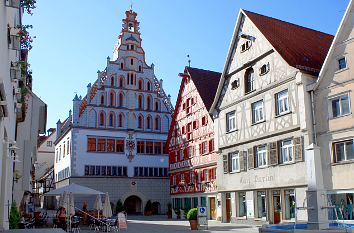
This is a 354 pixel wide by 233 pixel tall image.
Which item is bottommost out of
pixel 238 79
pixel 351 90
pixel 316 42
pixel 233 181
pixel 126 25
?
pixel 233 181

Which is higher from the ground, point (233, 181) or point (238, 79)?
point (238, 79)

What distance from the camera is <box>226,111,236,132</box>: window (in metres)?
28.1

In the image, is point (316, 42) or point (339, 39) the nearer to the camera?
point (339, 39)

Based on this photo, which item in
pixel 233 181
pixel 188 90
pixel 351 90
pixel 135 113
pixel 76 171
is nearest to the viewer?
pixel 351 90

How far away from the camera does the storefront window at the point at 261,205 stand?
2477cm

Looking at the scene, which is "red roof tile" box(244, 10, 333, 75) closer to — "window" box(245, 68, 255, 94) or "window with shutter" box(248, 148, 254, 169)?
"window" box(245, 68, 255, 94)

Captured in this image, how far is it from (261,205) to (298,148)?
489cm

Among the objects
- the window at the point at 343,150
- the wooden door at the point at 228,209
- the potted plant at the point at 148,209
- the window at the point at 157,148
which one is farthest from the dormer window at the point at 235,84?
the potted plant at the point at 148,209

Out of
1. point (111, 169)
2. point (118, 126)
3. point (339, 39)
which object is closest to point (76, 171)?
point (111, 169)

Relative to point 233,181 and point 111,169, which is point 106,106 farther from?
point 233,181

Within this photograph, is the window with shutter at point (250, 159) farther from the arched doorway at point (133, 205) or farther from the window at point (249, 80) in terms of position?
the arched doorway at point (133, 205)

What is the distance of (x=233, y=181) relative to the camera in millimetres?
27578

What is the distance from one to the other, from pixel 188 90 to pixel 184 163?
622cm

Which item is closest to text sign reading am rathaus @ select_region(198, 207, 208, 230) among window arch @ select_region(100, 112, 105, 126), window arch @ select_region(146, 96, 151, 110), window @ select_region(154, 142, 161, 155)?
window arch @ select_region(100, 112, 105, 126)
